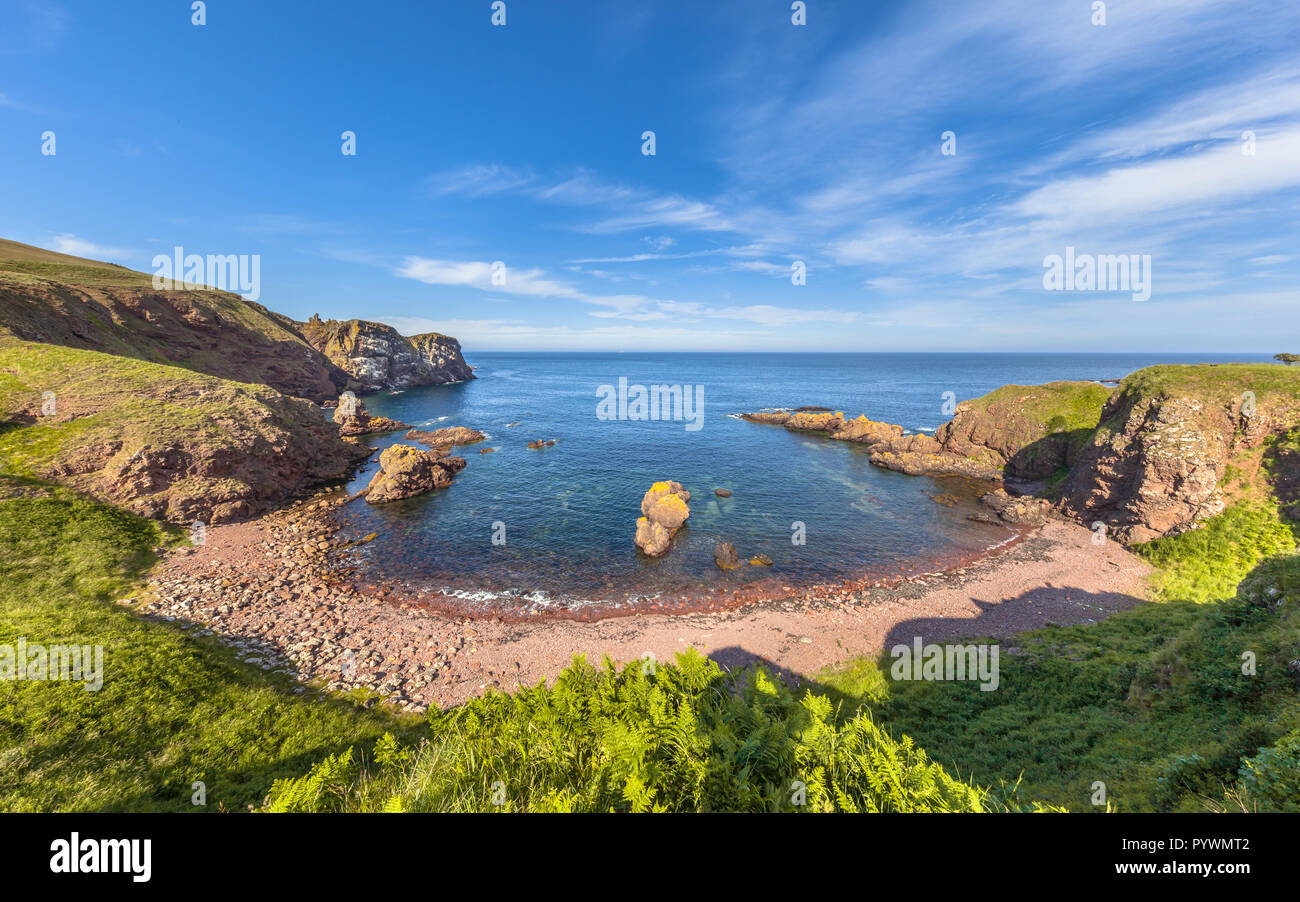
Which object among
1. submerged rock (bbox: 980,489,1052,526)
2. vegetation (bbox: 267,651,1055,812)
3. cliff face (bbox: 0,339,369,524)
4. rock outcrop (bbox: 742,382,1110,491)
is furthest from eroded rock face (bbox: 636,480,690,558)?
rock outcrop (bbox: 742,382,1110,491)

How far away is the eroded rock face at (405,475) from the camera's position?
39.5 m

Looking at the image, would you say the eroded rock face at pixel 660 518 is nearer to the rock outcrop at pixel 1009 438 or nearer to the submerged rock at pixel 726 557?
the submerged rock at pixel 726 557

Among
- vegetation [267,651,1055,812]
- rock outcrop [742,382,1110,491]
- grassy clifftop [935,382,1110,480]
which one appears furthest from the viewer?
rock outcrop [742,382,1110,491]

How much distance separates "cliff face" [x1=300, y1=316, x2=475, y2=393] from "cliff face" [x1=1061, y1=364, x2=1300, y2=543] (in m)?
132

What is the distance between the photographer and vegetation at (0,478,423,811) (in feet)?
30.6

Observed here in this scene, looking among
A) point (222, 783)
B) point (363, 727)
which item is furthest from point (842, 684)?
point (222, 783)

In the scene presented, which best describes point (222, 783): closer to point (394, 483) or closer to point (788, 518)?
point (394, 483)

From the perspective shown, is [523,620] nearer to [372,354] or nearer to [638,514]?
[638,514]

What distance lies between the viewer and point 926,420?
82.7m

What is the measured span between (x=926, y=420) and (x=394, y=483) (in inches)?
3435

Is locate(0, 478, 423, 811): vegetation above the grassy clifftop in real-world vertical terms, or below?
below

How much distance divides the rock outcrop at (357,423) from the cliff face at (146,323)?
14.5 metres

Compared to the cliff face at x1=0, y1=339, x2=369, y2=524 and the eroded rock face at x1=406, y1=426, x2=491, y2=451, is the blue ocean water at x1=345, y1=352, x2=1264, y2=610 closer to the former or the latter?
the eroded rock face at x1=406, y1=426, x2=491, y2=451

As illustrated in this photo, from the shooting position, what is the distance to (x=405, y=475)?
40.7 meters
